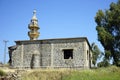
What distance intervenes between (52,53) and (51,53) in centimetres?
14

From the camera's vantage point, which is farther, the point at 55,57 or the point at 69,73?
the point at 55,57

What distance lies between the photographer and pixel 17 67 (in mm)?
31969

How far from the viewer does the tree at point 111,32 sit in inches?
1342

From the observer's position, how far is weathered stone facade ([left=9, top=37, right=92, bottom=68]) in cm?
2997

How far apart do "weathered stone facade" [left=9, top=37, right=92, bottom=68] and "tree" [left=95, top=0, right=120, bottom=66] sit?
457cm

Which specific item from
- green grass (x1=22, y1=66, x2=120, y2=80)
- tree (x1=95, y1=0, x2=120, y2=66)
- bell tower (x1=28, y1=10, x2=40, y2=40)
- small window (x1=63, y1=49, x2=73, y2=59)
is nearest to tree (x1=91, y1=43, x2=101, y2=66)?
tree (x1=95, y1=0, x2=120, y2=66)

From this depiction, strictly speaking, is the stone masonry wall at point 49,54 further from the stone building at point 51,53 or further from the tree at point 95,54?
the tree at point 95,54

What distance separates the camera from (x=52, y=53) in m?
30.8

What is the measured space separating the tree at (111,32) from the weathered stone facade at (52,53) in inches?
180

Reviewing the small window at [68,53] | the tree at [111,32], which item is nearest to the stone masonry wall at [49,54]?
the small window at [68,53]

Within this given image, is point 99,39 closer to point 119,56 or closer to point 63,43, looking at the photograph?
point 119,56

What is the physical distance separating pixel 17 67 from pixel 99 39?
12773 millimetres

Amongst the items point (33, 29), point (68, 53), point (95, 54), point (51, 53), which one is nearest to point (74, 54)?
point (68, 53)

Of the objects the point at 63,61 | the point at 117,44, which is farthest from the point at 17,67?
the point at 117,44
